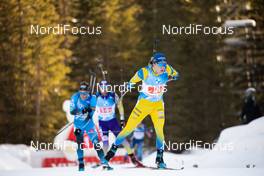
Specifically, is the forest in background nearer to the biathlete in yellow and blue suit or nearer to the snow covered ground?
the snow covered ground

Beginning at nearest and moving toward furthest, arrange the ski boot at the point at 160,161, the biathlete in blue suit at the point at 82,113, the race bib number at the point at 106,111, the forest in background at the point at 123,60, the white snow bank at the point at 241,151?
the ski boot at the point at 160,161 → the biathlete in blue suit at the point at 82,113 → the race bib number at the point at 106,111 → the white snow bank at the point at 241,151 → the forest in background at the point at 123,60

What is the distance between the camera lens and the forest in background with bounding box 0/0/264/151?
2250cm

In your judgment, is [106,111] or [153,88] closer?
[153,88]

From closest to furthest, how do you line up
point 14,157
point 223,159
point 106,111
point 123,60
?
point 106,111 → point 223,159 → point 14,157 → point 123,60

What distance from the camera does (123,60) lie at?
1113 inches

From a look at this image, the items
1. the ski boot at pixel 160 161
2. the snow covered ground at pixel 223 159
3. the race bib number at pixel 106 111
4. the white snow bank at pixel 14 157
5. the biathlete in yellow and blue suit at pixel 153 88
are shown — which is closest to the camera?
the snow covered ground at pixel 223 159

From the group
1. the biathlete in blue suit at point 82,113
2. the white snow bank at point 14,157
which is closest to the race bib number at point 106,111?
the biathlete in blue suit at point 82,113

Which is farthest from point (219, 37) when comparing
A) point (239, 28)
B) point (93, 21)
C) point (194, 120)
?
point (93, 21)

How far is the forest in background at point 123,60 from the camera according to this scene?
886 inches

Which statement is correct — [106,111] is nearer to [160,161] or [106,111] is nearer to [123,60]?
[160,161]

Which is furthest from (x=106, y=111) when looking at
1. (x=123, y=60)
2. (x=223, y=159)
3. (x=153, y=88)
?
(x=123, y=60)

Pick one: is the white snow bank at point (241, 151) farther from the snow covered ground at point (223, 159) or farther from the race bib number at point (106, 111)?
the race bib number at point (106, 111)


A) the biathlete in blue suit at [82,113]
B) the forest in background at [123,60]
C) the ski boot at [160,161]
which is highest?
the forest in background at [123,60]

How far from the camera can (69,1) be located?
2634cm
